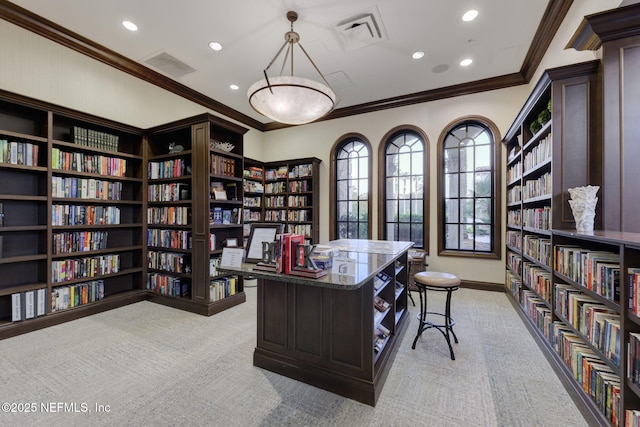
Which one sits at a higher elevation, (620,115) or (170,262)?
(620,115)

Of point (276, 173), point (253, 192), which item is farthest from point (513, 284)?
point (253, 192)

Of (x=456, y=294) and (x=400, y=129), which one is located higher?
(x=400, y=129)

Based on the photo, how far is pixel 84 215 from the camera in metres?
3.38

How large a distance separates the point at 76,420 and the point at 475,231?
5.29m

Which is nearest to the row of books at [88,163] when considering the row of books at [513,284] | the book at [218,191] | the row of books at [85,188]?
the row of books at [85,188]

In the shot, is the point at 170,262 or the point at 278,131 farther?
the point at 278,131

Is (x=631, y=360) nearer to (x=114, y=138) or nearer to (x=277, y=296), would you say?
(x=277, y=296)

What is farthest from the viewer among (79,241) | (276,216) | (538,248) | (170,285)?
(276,216)

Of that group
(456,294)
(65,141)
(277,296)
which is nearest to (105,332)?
(277,296)

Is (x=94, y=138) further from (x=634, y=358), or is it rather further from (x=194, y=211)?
(x=634, y=358)

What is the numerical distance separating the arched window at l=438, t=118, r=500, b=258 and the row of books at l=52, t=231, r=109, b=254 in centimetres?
520

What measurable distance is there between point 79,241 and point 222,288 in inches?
71.9

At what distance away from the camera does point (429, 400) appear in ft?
5.95

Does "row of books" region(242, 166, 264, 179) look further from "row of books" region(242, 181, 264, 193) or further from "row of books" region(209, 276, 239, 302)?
"row of books" region(209, 276, 239, 302)
